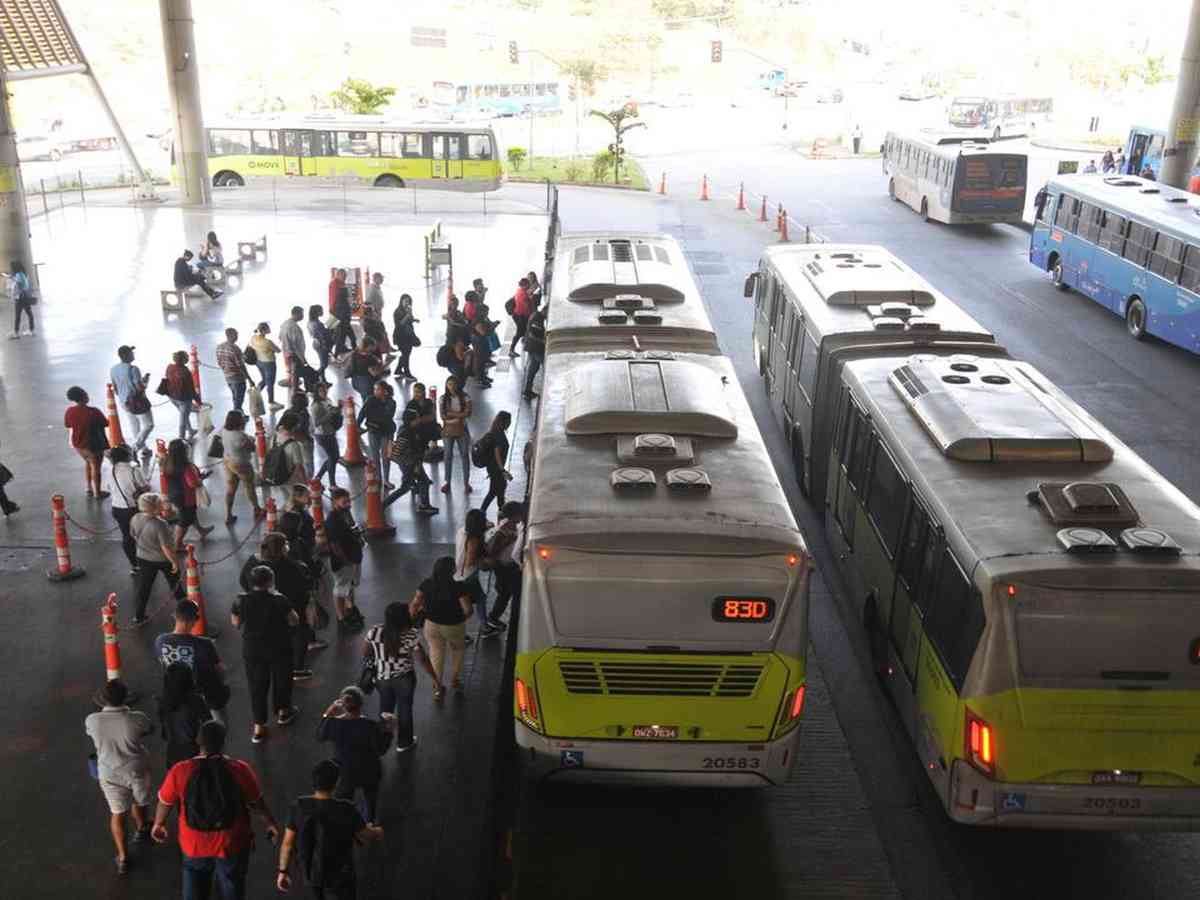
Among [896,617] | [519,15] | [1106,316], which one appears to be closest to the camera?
[896,617]

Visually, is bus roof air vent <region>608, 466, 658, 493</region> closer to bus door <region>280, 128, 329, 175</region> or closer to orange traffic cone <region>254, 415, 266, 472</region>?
orange traffic cone <region>254, 415, 266, 472</region>

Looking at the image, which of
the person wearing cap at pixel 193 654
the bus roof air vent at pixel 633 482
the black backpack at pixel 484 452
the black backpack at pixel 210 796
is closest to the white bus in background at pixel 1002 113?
the black backpack at pixel 484 452

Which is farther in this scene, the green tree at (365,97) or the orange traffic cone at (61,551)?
the green tree at (365,97)

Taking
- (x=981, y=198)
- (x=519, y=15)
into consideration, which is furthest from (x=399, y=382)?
(x=519, y=15)

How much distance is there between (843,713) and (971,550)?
3154 mm

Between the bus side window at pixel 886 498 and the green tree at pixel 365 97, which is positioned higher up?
the green tree at pixel 365 97

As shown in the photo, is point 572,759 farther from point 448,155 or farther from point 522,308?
point 448,155

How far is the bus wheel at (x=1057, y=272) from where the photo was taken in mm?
28361

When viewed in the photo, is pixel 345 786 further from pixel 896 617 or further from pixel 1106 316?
pixel 1106 316

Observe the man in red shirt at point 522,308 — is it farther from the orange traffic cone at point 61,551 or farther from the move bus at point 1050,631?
the move bus at point 1050,631

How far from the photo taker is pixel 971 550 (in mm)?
8000

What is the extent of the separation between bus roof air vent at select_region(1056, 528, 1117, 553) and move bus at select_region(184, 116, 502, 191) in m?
38.0

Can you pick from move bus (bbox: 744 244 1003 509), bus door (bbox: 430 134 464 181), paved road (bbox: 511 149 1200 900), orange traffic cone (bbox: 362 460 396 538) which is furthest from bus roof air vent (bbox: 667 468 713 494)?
bus door (bbox: 430 134 464 181)

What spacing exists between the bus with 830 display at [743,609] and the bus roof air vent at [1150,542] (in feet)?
8.11
